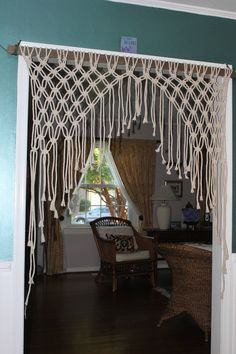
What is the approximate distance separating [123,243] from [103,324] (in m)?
2.18

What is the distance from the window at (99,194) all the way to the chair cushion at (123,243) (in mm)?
1007

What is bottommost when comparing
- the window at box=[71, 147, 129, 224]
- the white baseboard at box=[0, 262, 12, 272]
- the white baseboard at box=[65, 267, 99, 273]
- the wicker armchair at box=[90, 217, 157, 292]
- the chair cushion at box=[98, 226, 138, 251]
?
the white baseboard at box=[65, 267, 99, 273]

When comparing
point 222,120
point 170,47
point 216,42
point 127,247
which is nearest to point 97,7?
point 170,47

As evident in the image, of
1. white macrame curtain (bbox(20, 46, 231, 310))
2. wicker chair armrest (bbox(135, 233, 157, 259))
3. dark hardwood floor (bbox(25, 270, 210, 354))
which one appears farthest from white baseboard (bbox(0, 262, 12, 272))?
wicker chair armrest (bbox(135, 233, 157, 259))

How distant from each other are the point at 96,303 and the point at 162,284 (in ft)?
4.81

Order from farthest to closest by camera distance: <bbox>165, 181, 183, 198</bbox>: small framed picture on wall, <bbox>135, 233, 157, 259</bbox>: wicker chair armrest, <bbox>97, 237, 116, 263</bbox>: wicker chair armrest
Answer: <bbox>165, 181, 183, 198</bbox>: small framed picture on wall, <bbox>135, 233, 157, 259</bbox>: wicker chair armrest, <bbox>97, 237, 116, 263</bbox>: wicker chair armrest

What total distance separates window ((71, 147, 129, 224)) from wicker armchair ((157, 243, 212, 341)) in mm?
3339

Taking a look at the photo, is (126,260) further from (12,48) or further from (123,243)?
(12,48)

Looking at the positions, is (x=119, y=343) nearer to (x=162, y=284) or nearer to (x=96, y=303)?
(x=96, y=303)

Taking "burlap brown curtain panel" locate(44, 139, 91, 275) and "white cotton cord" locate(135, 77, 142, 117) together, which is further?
"burlap brown curtain panel" locate(44, 139, 91, 275)

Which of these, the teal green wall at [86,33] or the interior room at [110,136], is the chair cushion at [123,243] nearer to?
the interior room at [110,136]

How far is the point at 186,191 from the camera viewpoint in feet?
25.1

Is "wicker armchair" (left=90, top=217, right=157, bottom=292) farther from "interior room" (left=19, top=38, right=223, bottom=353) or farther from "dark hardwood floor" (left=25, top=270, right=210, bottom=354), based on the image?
"dark hardwood floor" (left=25, top=270, right=210, bottom=354)

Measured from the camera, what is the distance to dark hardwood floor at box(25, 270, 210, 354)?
11.4ft
